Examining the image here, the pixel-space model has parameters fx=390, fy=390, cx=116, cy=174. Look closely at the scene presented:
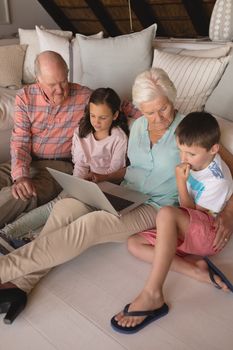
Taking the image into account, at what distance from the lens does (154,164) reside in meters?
1.61

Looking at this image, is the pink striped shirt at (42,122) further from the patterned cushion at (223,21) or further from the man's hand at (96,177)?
the patterned cushion at (223,21)

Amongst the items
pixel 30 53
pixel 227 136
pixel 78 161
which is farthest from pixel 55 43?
pixel 227 136

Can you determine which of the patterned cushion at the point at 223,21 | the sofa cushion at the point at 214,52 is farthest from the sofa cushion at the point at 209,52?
the patterned cushion at the point at 223,21

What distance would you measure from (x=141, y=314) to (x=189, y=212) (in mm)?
380

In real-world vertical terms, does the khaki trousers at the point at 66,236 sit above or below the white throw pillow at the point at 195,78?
below

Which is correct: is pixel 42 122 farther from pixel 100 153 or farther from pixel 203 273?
pixel 203 273

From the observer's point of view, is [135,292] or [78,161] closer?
[135,292]

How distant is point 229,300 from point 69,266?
61 centimetres

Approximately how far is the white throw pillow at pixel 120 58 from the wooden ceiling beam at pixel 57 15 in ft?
6.93

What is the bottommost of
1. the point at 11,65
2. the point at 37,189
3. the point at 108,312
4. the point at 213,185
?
the point at 108,312

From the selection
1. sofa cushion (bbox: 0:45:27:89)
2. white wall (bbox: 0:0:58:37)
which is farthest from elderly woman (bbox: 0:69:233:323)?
white wall (bbox: 0:0:58:37)

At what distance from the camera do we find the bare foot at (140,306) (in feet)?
4.01

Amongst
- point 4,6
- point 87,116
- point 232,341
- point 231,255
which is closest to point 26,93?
point 87,116

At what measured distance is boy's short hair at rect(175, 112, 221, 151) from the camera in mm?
1330
